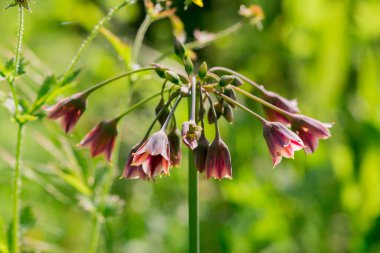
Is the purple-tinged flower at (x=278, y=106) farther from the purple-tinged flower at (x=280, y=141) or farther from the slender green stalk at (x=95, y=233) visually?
the slender green stalk at (x=95, y=233)

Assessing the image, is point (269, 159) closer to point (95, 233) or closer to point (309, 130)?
point (95, 233)

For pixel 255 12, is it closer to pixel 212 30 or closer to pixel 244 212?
pixel 244 212

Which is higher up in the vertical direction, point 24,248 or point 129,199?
point 129,199

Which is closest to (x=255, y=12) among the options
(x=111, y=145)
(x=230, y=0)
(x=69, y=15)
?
(x=111, y=145)

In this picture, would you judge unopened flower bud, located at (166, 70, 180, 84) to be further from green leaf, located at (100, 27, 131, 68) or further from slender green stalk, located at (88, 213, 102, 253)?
slender green stalk, located at (88, 213, 102, 253)

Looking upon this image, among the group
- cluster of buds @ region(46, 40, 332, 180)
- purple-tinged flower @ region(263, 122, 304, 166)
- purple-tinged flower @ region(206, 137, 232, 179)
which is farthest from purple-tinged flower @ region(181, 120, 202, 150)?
purple-tinged flower @ region(263, 122, 304, 166)

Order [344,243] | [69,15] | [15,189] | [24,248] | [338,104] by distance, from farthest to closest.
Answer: [69,15]
[338,104]
[344,243]
[24,248]
[15,189]

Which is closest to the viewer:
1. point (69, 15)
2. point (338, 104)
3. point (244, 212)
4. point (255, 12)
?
point (255, 12)

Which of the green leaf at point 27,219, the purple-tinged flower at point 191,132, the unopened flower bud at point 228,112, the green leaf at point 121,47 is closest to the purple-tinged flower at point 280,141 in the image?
the unopened flower bud at point 228,112
